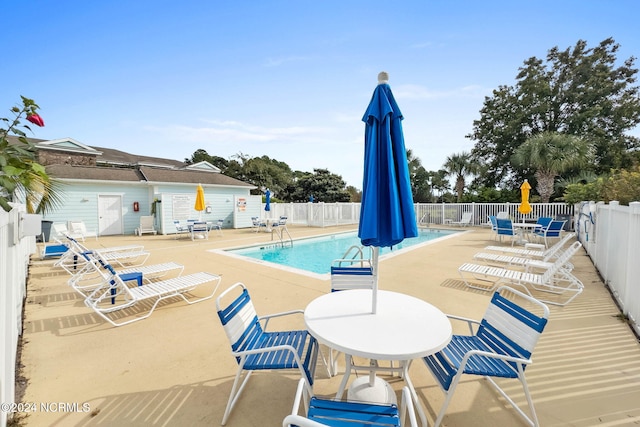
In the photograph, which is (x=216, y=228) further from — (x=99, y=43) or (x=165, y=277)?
(x=165, y=277)

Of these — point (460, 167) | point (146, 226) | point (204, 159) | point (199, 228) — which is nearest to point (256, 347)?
point (199, 228)

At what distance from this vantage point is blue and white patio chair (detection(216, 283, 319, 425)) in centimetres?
203

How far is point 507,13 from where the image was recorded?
8.02 meters

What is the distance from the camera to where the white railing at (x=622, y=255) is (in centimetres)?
346

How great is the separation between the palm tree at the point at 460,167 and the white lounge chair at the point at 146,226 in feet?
71.9

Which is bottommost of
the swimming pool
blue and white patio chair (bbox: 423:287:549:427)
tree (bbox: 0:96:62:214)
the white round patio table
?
the swimming pool

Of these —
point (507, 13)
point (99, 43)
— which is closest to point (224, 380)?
point (507, 13)

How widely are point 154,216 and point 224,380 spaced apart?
15109mm

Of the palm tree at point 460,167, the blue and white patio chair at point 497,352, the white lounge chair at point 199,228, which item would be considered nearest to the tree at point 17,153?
the blue and white patio chair at point 497,352

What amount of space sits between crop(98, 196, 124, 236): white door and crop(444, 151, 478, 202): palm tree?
23413 mm

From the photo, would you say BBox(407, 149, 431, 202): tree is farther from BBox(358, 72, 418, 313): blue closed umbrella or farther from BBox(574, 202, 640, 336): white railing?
BBox(358, 72, 418, 313): blue closed umbrella

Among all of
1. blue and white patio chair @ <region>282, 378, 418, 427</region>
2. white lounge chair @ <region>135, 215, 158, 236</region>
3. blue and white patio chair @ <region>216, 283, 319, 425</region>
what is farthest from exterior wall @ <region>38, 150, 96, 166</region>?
blue and white patio chair @ <region>282, 378, 418, 427</region>

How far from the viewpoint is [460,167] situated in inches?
891

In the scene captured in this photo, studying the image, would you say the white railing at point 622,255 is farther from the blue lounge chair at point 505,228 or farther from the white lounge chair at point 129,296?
the white lounge chair at point 129,296
